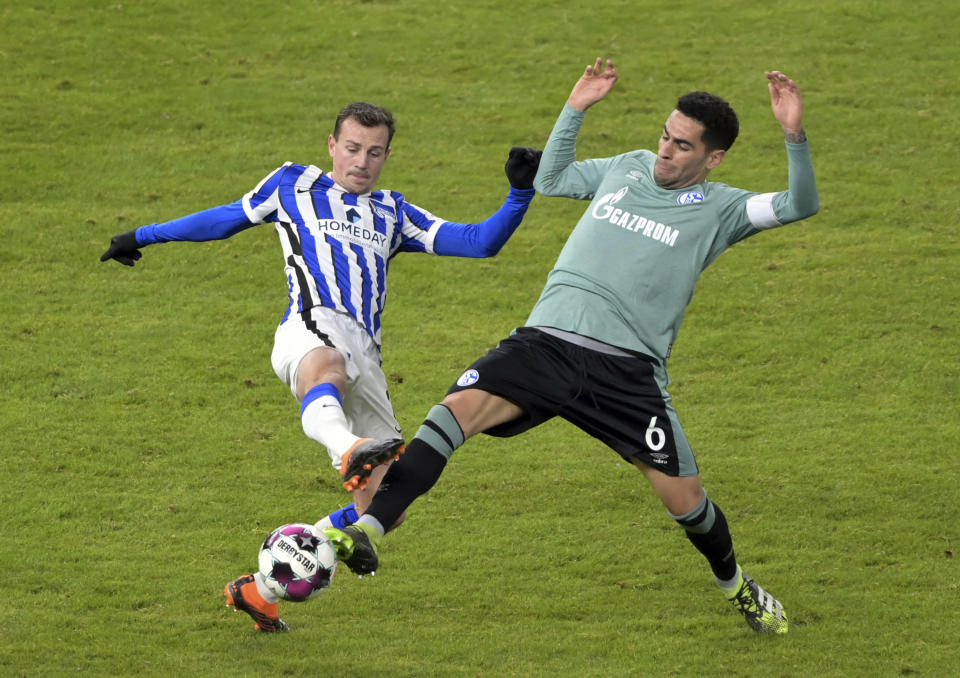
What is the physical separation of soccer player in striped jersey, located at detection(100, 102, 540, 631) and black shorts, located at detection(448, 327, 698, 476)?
74 centimetres

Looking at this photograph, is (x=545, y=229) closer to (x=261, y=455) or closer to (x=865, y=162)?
(x=865, y=162)

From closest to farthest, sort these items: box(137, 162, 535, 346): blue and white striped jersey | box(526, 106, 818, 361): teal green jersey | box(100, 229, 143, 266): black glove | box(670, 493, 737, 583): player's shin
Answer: box(526, 106, 818, 361): teal green jersey < box(670, 493, 737, 583): player's shin < box(137, 162, 535, 346): blue and white striped jersey < box(100, 229, 143, 266): black glove

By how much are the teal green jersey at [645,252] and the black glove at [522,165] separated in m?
0.26

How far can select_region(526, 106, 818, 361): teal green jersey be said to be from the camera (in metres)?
6.42

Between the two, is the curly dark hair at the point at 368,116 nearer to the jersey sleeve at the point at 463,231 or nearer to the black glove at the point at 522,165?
the jersey sleeve at the point at 463,231

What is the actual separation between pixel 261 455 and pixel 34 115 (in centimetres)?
799

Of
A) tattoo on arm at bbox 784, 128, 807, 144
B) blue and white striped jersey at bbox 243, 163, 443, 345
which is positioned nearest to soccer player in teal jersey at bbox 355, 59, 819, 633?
tattoo on arm at bbox 784, 128, 807, 144

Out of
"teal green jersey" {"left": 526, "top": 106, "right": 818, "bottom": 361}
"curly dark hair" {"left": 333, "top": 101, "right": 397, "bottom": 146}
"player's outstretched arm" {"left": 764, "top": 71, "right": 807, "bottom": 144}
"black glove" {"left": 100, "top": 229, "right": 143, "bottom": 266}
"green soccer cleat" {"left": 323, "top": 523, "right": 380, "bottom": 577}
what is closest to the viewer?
"green soccer cleat" {"left": 323, "top": 523, "right": 380, "bottom": 577}

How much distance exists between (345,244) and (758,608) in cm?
297

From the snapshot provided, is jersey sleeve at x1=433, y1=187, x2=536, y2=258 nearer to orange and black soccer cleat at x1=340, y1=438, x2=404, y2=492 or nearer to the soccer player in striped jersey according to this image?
the soccer player in striped jersey

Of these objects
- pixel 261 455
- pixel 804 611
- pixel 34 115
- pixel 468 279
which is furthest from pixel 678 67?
pixel 804 611

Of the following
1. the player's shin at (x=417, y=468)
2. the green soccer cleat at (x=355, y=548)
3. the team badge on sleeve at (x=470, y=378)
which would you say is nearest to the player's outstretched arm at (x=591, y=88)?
the team badge on sleeve at (x=470, y=378)

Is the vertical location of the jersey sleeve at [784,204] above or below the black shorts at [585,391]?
above

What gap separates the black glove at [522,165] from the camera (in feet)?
22.6
